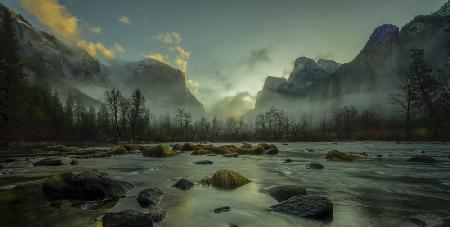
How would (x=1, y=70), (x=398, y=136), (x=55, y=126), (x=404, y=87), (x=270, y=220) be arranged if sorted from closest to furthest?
1. (x=270, y=220)
2. (x=1, y=70)
3. (x=404, y=87)
4. (x=398, y=136)
5. (x=55, y=126)

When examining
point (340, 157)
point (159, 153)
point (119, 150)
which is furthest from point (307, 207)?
point (119, 150)

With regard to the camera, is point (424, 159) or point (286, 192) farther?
point (424, 159)

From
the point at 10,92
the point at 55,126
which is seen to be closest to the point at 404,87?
the point at 10,92

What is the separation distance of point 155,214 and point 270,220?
103 inches

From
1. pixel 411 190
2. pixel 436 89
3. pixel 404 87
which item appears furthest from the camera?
pixel 404 87

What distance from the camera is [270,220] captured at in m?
6.75

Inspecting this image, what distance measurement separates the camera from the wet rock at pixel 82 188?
930cm

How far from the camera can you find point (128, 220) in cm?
584

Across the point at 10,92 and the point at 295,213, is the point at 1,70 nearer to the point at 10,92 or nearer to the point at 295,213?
the point at 10,92

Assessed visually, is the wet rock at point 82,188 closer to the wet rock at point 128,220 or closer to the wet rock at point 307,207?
the wet rock at point 128,220

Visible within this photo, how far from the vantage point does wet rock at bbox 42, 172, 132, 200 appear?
9305mm

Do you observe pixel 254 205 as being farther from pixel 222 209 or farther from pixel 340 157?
pixel 340 157

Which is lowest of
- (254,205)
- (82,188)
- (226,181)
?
(254,205)

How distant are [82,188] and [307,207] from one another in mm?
6831
